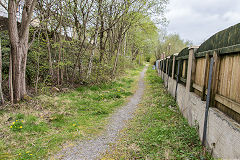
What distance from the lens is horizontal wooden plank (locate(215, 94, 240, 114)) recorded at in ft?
6.97

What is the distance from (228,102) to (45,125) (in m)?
4.01

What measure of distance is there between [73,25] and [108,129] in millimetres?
6551

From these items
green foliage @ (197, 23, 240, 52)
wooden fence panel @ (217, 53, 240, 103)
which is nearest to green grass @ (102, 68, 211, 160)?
wooden fence panel @ (217, 53, 240, 103)

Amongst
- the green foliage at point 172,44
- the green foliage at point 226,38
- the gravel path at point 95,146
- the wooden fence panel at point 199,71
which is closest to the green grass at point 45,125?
the gravel path at point 95,146

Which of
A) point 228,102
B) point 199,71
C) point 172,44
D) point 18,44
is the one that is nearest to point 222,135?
point 228,102

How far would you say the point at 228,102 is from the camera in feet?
7.66

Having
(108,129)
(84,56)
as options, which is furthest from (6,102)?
(84,56)

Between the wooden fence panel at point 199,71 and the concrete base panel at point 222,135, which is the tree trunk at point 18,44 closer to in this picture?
the wooden fence panel at point 199,71

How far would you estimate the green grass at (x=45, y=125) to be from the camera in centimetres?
313

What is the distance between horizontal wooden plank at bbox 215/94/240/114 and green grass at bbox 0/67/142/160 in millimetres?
2765

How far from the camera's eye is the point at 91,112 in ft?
18.1

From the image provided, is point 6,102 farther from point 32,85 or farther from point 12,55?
point 32,85

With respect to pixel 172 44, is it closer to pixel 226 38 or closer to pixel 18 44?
pixel 18 44

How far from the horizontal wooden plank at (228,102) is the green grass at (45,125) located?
2.77 m
